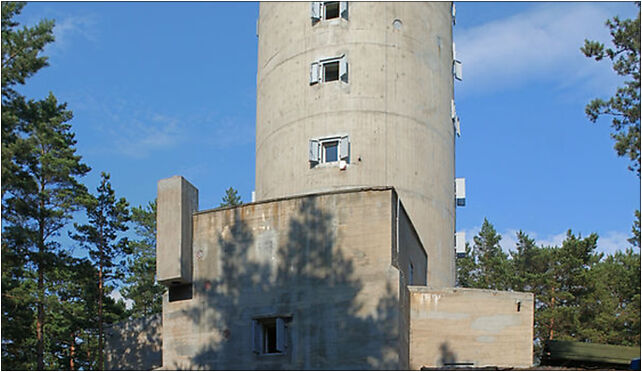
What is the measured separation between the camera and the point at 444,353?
24641 millimetres

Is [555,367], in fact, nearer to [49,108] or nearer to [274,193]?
[274,193]

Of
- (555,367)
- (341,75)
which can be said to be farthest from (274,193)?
(555,367)

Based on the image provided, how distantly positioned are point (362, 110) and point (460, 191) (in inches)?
193

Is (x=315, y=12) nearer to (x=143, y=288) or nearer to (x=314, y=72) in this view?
(x=314, y=72)

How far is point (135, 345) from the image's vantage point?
100 feet

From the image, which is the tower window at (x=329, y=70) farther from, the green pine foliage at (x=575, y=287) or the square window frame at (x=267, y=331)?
the green pine foliage at (x=575, y=287)

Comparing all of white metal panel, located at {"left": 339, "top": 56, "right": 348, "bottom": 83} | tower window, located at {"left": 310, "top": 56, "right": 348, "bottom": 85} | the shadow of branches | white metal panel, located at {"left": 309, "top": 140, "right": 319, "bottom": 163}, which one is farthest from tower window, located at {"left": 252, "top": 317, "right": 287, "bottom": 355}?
white metal panel, located at {"left": 339, "top": 56, "right": 348, "bottom": 83}

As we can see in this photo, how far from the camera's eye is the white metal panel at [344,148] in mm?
27891

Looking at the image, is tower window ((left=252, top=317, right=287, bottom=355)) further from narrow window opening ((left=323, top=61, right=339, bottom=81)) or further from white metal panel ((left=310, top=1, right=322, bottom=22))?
white metal panel ((left=310, top=1, right=322, bottom=22))

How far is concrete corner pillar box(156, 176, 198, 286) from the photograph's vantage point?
25.1m

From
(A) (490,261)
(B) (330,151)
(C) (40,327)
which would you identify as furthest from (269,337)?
(A) (490,261)

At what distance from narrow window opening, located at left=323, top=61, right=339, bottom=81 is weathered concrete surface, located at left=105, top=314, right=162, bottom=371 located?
9.27 m

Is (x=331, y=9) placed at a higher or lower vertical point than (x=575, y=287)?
higher

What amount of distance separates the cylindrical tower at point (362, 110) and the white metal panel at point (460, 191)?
2.40ft
